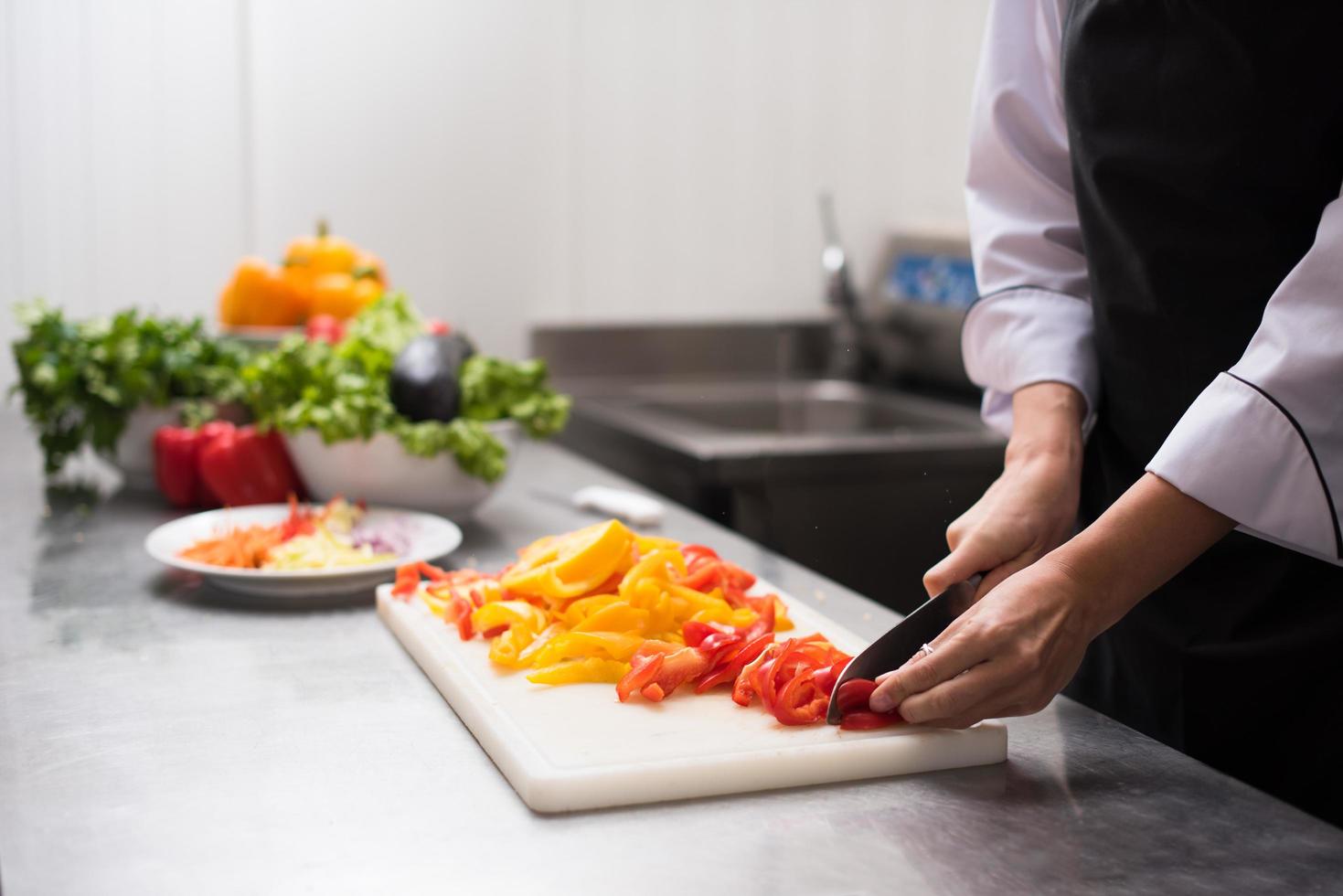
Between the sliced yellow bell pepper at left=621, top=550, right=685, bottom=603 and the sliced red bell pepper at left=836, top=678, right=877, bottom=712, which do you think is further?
the sliced yellow bell pepper at left=621, top=550, right=685, bottom=603

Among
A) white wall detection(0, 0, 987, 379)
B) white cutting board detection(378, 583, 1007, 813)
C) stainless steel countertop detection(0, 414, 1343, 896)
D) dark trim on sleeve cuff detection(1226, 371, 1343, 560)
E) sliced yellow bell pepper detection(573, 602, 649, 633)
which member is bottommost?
stainless steel countertop detection(0, 414, 1343, 896)

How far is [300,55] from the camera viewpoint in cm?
241

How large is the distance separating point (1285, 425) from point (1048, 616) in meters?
0.20

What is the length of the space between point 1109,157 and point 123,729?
85cm

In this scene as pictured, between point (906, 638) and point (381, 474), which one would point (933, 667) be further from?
point (381, 474)

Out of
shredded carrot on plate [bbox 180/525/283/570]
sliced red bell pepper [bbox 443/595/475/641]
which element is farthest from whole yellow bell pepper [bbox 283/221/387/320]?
sliced red bell pepper [bbox 443/595/475/641]

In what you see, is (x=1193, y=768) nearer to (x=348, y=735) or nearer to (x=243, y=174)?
(x=348, y=735)

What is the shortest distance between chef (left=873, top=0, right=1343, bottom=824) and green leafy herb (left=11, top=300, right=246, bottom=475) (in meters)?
0.94

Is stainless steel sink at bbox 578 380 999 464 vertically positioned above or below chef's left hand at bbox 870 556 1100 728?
below

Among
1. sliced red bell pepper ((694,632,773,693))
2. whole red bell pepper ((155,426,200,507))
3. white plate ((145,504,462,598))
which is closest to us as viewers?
sliced red bell pepper ((694,632,773,693))

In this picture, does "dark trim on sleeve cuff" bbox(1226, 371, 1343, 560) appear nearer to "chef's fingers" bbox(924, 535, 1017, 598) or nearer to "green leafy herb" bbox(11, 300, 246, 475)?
"chef's fingers" bbox(924, 535, 1017, 598)

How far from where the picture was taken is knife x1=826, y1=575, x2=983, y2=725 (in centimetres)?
87

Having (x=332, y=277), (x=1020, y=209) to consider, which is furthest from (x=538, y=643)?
(x=332, y=277)

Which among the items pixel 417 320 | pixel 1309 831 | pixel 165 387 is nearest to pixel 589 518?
pixel 417 320
